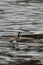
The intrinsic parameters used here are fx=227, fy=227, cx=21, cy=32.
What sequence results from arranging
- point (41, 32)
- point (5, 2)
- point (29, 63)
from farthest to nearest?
point (5, 2)
point (41, 32)
point (29, 63)

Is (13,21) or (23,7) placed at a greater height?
(23,7)

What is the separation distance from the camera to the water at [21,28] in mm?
700

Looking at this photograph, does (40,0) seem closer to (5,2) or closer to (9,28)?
(5,2)

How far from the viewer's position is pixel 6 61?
683 millimetres

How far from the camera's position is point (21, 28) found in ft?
2.85

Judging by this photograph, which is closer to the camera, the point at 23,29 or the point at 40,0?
the point at 23,29

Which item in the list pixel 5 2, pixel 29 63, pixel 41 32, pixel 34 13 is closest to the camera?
pixel 29 63

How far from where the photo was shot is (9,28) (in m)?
0.86

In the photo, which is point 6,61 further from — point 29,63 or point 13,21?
point 13,21

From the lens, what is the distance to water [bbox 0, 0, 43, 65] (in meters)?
0.70

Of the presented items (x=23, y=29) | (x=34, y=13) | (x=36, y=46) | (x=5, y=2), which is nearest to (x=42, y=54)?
(x=36, y=46)

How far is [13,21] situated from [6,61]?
0.27 meters

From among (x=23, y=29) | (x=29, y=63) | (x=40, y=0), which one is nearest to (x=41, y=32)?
(x=23, y=29)

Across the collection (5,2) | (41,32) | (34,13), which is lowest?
(41,32)
